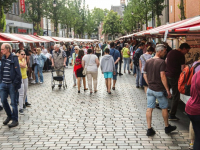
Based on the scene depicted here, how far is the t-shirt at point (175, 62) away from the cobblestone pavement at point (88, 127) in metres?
1.14

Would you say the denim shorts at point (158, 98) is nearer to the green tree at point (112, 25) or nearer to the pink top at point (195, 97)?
the pink top at point (195, 97)

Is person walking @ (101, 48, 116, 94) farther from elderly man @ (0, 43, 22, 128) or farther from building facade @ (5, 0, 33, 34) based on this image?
building facade @ (5, 0, 33, 34)

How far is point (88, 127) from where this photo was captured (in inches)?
292

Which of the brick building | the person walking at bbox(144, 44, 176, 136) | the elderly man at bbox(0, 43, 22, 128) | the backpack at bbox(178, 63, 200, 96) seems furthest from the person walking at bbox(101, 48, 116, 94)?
the brick building

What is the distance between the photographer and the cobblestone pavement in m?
6.14

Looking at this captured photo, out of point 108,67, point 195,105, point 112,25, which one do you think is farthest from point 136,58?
point 112,25

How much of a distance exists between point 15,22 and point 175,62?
3698 centimetres

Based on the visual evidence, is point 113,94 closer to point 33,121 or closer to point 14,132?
point 33,121

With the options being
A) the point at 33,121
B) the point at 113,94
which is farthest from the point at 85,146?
the point at 113,94

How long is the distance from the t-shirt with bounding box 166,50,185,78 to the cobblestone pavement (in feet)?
3.75

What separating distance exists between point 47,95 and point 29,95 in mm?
664

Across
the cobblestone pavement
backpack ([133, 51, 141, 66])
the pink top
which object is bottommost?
the cobblestone pavement

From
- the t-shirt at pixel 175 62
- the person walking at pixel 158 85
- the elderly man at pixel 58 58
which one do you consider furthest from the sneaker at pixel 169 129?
the elderly man at pixel 58 58

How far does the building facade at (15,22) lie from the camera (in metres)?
39.7
